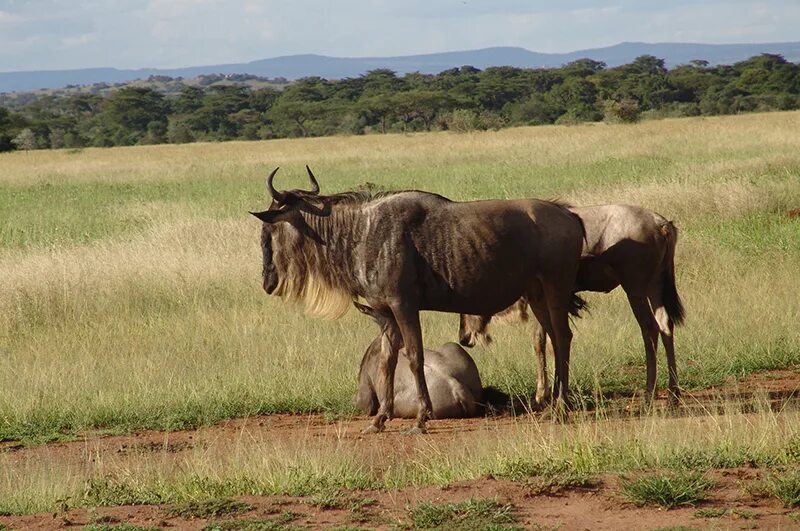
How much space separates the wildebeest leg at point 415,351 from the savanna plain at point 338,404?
0.67 feet

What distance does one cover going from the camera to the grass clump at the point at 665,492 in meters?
5.61

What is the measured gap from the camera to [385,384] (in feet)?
27.4

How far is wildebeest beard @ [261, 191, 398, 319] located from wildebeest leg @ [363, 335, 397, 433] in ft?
1.76

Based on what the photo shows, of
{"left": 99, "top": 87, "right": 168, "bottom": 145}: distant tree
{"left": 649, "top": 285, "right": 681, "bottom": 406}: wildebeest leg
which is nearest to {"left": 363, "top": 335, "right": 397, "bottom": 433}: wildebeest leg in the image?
{"left": 649, "top": 285, "right": 681, "bottom": 406}: wildebeest leg

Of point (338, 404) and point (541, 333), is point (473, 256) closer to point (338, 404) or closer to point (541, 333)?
point (541, 333)

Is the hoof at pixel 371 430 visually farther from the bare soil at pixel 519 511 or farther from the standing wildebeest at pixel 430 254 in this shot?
the bare soil at pixel 519 511

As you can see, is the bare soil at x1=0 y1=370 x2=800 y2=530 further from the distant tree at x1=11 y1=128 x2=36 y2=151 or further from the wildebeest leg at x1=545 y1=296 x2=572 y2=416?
the distant tree at x1=11 y1=128 x2=36 y2=151

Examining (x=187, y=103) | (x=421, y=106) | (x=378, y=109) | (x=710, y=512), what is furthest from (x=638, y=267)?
(x=187, y=103)

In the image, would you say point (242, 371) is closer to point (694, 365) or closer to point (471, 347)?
point (471, 347)

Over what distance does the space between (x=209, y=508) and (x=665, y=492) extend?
2.27m

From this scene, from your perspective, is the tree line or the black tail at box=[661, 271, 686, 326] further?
the tree line

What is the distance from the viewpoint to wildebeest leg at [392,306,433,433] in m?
8.15

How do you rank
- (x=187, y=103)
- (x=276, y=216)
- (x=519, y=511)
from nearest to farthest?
(x=519, y=511), (x=276, y=216), (x=187, y=103)

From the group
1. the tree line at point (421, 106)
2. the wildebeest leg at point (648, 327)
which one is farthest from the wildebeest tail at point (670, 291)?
the tree line at point (421, 106)
